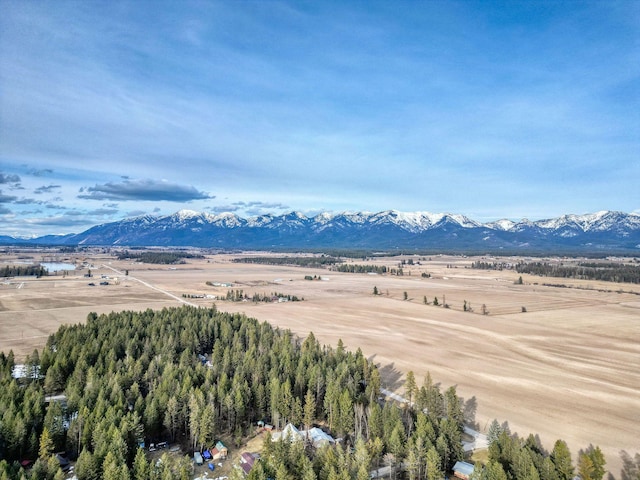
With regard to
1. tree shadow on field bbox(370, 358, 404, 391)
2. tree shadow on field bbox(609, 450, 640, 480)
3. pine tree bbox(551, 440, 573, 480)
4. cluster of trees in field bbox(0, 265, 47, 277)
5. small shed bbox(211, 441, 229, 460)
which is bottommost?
small shed bbox(211, 441, 229, 460)

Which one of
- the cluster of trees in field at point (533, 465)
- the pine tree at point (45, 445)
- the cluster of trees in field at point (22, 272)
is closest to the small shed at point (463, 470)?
the cluster of trees in field at point (533, 465)

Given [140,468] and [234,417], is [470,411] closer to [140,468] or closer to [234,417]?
[234,417]

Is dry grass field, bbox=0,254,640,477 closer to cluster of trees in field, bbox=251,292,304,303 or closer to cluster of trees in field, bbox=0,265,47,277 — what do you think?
cluster of trees in field, bbox=251,292,304,303

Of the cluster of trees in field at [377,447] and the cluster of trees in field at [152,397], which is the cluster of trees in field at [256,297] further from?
the cluster of trees in field at [377,447]

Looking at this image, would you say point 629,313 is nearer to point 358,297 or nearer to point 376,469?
point 358,297

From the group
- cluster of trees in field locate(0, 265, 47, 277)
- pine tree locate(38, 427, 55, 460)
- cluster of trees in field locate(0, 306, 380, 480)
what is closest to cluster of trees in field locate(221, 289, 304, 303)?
cluster of trees in field locate(0, 306, 380, 480)

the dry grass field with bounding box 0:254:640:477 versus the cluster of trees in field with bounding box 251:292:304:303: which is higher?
the cluster of trees in field with bounding box 251:292:304:303

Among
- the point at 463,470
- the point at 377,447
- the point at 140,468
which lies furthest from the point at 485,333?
the point at 140,468

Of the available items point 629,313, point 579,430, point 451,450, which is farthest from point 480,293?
point 451,450
